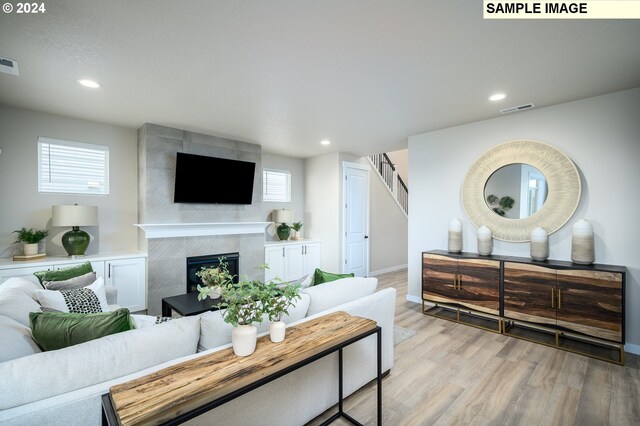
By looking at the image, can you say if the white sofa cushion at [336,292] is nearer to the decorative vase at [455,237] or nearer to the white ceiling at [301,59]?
the white ceiling at [301,59]

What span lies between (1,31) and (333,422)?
136 inches

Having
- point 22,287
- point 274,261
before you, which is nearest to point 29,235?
point 22,287

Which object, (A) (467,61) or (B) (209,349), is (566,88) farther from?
(B) (209,349)

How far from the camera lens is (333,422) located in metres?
1.89

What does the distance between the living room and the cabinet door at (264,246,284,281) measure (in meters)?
0.26

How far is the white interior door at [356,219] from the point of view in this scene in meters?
5.72

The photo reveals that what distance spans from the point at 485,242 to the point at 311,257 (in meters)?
3.13

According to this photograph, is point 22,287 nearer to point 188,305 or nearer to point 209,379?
point 188,305

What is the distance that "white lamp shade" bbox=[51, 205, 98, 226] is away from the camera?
335cm

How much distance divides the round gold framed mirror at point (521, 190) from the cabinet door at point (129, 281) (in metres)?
4.46

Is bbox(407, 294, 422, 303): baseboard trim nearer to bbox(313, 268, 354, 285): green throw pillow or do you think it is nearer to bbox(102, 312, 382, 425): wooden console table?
bbox(313, 268, 354, 285): green throw pillow

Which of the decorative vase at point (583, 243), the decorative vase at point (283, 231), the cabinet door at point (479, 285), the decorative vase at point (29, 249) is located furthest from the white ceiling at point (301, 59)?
the decorative vase at point (283, 231)

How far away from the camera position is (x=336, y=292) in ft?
6.98

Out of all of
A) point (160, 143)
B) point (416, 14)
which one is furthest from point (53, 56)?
point (416, 14)
